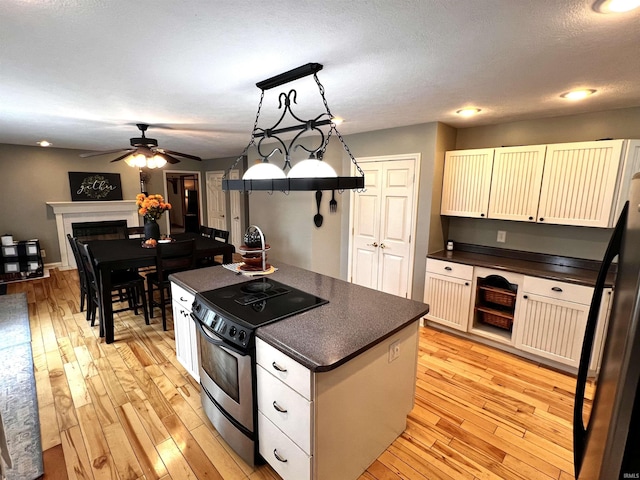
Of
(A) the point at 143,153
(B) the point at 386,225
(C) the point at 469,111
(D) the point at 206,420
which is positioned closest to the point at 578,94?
(C) the point at 469,111

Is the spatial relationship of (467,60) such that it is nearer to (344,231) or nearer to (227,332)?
(227,332)

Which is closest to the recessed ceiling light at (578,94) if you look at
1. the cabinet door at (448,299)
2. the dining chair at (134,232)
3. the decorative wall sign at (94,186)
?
the cabinet door at (448,299)

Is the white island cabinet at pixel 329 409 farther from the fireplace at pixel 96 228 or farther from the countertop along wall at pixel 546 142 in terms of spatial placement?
the fireplace at pixel 96 228

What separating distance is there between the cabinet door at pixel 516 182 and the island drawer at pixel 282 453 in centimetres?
287

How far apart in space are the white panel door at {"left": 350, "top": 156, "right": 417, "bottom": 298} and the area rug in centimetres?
333

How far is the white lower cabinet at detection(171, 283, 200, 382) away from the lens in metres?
2.33

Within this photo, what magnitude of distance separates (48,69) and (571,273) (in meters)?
4.29

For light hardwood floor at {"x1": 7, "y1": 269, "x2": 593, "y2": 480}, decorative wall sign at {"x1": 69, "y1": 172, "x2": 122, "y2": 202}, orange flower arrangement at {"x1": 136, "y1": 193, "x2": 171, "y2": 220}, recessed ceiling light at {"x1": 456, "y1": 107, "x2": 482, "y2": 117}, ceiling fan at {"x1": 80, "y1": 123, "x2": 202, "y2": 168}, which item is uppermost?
recessed ceiling light at {"x1": 456, "y1": 107, "x2": 482, "y2": 117}

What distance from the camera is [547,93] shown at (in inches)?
89.9

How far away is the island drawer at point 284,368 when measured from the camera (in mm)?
1398

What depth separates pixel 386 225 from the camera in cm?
382

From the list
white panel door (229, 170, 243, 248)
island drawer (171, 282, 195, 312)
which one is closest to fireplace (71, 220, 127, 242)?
white panel door (229, 170, 243, 248)

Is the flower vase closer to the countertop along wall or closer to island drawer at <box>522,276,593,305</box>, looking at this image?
the countertop along wall

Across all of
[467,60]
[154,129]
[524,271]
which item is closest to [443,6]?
[467,60]
